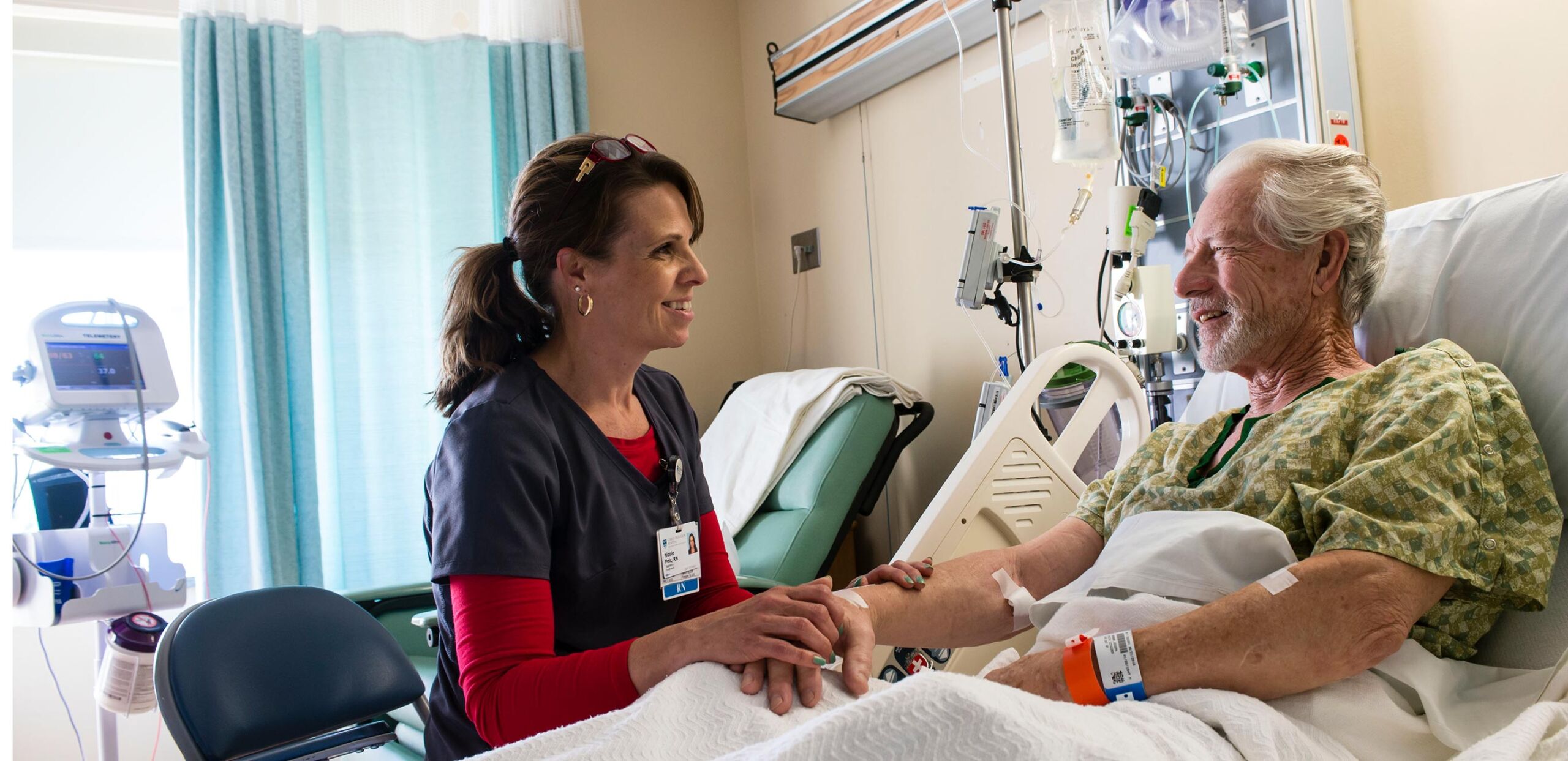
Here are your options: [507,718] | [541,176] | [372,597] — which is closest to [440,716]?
[507,718]

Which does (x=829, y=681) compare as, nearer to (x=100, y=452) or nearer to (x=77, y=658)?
(x=100, y=452)

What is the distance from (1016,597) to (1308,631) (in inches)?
18.7

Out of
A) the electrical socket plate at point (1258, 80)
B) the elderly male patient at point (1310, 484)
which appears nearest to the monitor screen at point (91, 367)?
the elderly male patient at point (1310, 484)

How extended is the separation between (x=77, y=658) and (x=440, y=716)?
2560 millimetres

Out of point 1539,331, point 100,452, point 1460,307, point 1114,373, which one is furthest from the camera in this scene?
point 100,452

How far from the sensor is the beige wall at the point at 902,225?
2.82m

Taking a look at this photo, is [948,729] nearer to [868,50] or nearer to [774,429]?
[774,429]

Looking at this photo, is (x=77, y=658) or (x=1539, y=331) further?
(x=77, y=658)

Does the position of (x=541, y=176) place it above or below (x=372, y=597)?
above

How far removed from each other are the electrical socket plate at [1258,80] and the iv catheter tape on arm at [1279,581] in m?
1.35

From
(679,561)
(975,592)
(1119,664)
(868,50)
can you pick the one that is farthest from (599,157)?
(868,50)

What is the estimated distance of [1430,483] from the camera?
3.74 ft

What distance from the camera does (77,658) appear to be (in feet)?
10.5

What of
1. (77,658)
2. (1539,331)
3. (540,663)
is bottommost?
(77,658)
